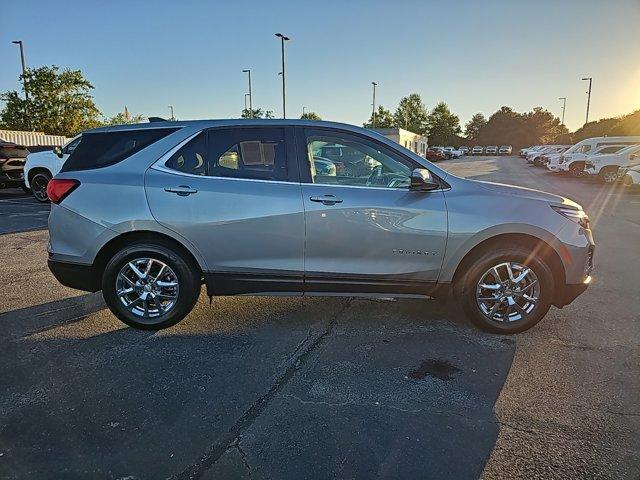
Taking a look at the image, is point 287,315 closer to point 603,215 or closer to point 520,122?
point 603,215

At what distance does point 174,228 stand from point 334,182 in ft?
4.70

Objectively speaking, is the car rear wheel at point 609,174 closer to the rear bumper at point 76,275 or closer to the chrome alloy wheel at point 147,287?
the chrome alloy wheel at point 147,287

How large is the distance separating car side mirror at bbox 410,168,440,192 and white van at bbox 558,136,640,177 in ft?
71.9

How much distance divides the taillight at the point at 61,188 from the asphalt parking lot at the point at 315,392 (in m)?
1.18

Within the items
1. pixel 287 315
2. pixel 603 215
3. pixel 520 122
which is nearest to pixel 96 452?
pixel 287 315

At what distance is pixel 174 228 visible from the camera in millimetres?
3787

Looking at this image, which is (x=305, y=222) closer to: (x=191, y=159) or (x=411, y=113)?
(x=191, y=159)

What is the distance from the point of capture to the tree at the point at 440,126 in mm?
89062

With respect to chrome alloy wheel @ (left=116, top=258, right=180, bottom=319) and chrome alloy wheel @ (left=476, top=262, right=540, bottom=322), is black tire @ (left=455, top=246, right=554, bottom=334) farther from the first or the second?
chrome alloy wheel @ (left=116, top=258, right=180, bottom=319)

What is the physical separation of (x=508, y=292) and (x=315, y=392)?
1990 millimetres

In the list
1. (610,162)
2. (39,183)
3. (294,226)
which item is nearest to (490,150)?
(610,162)

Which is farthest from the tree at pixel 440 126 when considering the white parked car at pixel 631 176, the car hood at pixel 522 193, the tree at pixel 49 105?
the car hood at pixel 522 193

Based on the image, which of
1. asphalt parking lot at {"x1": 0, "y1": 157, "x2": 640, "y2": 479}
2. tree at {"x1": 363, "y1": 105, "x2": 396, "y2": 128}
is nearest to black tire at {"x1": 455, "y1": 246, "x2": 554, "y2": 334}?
asphalt parking lot at {"x1": 0, "y1": 157, "x2": 640, "y2": 479}

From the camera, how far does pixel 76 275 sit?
12.8 feet
